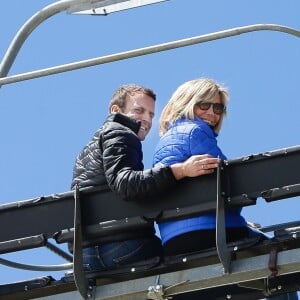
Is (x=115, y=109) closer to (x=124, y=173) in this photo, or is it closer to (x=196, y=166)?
(x=124, y=173)

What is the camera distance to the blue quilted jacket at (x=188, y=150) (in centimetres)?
890

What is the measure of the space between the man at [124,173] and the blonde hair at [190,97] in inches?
8.3

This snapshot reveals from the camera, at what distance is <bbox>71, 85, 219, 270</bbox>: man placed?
28.9ft

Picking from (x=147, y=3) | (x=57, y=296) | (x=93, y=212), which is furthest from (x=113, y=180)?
(x=147, y=3)

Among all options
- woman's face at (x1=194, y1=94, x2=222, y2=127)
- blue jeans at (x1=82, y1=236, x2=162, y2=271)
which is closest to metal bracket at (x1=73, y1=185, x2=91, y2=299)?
blue jeans at (x1=82, y1=236, x2=162, y2=271)

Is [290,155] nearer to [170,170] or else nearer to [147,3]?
[170,170]

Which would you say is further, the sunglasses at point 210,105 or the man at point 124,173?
the sunglasses at point 210,105

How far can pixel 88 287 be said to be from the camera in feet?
29.2

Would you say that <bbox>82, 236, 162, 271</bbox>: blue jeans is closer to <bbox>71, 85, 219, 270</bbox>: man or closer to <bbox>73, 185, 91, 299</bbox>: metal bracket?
<bbox>71, 85, 219, 270</bbox>: man

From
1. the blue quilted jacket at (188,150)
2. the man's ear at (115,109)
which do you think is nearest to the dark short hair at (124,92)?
the man's ear at (115,109)

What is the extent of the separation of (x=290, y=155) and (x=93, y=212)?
49.1 inches

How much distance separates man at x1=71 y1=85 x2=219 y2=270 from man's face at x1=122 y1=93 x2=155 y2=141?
0.18 m

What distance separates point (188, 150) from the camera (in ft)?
29.9

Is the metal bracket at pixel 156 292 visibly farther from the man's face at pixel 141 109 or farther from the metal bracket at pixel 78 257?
the man's face at pixel 141 109
